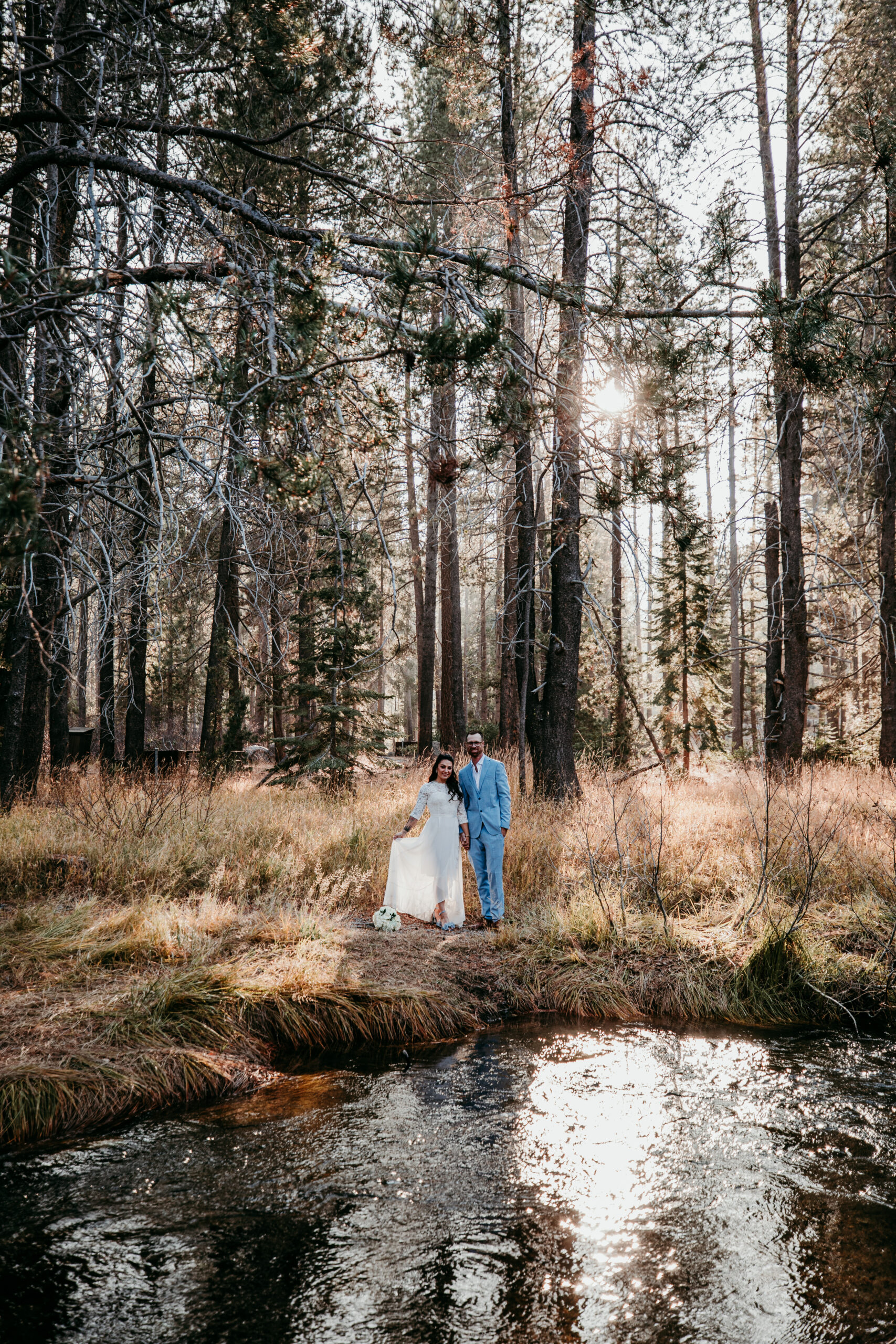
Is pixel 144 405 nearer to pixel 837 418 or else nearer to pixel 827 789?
pixel 837 418

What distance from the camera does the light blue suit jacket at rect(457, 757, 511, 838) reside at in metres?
7.77

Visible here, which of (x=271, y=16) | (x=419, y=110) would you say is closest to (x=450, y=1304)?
(x=271, y=16)

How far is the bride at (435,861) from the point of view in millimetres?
7820

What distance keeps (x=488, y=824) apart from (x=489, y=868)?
47 cm

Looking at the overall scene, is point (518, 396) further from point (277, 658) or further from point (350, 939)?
point (350, 939)

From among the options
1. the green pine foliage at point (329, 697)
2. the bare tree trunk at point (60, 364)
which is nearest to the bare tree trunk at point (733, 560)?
the bare tree trunk at point (60, 364)

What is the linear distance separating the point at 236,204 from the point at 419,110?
50.6 feet

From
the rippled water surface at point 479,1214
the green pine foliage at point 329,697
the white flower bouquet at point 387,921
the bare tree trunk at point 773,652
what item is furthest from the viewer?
the green pine foliage at point 329,697

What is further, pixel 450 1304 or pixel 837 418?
pixel 837 418

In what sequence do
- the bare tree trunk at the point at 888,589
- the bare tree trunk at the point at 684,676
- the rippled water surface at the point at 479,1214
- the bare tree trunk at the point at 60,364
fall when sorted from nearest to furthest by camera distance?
the rippled water surface at the point at 479,1214 → the bare tree trunk at the point at 60,364 → the bare tree trunk at the point at 888,589 → the bare tree trunk at the point at 684,676

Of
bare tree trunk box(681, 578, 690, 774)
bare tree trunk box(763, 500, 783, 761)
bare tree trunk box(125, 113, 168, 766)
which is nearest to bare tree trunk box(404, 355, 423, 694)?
bare tree trunk box(125, 113, 168, 766)

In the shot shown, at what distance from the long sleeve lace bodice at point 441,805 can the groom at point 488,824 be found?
0.11m

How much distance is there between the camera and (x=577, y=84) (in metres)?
5.88

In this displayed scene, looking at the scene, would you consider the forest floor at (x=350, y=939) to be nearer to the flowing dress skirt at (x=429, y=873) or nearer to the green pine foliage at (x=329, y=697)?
the flowing dress skirt at (x=429, y=873)
